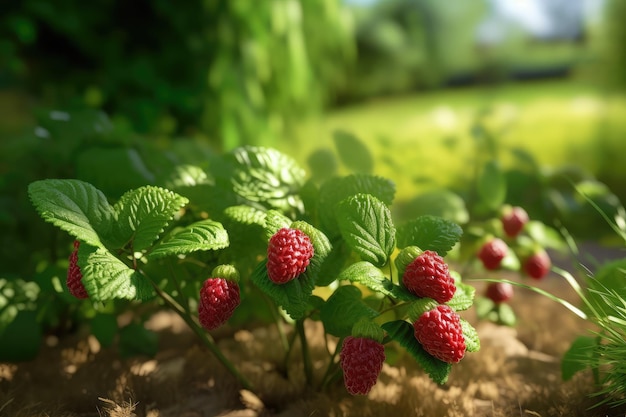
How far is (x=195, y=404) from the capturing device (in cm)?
101

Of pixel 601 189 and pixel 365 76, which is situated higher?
pixel 601 189

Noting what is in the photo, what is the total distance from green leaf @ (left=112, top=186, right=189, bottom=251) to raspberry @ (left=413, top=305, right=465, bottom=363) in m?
0.36

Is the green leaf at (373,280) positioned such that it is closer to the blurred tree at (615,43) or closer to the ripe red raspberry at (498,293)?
the ripe red raspberry at (498,293)

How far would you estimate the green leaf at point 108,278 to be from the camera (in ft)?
2.43

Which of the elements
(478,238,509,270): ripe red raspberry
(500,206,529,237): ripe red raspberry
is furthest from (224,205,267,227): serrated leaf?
(500,206,529,237): ripe red raspberry

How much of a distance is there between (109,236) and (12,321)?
0.45m

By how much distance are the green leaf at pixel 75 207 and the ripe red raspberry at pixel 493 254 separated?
73 centimetres

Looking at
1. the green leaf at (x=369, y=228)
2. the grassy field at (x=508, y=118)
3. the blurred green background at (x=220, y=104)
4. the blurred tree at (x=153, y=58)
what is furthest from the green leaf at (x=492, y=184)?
the grassy field at (x=508, y=118)

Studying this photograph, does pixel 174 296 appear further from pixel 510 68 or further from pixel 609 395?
pixel 510 68

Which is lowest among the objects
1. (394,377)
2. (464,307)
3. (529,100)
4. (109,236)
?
(529,100)

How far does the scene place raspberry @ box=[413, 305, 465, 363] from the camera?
740 mm

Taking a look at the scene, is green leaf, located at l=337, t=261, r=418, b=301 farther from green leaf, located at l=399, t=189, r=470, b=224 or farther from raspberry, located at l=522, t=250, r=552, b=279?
raspberry, located at l=522, t=250, r=552, b=279

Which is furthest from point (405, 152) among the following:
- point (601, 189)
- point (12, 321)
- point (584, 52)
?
point (584, 52)

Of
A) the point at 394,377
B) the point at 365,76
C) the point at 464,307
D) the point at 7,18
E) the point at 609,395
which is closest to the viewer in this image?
the point at 464,307
